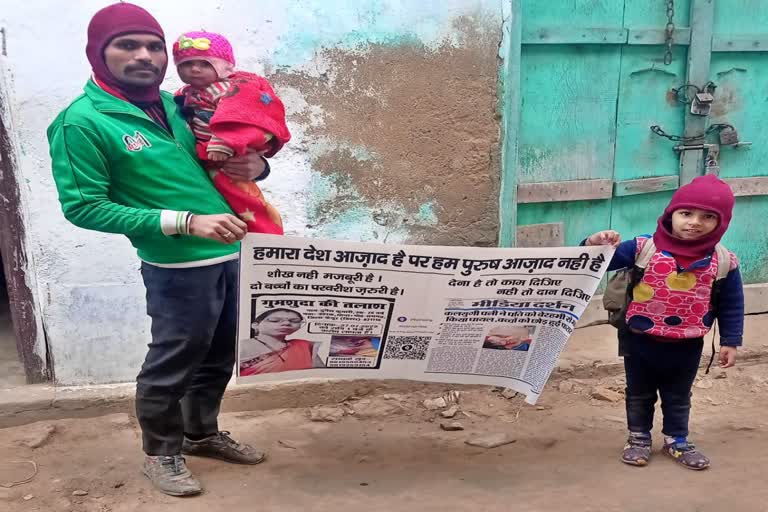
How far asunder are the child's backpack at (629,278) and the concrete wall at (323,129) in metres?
0.94

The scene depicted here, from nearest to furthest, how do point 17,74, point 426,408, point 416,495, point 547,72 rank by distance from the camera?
1. point 416,495
2. point 17,74
3. point 426,408
4. point 547,72

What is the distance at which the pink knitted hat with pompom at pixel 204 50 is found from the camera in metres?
2.13

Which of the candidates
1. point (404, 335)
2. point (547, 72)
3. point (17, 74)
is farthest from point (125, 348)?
point (547, 72)

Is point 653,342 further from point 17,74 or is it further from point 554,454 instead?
point 17,74

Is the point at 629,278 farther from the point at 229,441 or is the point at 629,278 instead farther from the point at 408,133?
the point at 229,441

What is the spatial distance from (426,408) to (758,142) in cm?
243

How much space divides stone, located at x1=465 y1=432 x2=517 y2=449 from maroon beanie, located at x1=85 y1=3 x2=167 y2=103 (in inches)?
74.9

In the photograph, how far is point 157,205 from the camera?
85.6 inches

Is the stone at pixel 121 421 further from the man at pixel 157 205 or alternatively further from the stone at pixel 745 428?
the stone at pixel 745 428

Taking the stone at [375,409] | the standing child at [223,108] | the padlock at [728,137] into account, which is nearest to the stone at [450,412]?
the stone at [375,409]

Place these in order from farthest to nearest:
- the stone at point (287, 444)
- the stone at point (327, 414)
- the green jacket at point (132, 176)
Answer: the stone at point (327, 414), the stone at point (287, 444), the green jacket at point (132, 176)

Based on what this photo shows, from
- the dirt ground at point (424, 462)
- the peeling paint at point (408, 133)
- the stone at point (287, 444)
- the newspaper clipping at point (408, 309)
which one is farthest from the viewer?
the peeling paint at point (408, 133)

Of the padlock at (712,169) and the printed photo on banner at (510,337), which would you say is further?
the padlock at (712,169)

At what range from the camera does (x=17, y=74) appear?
2.76 m
